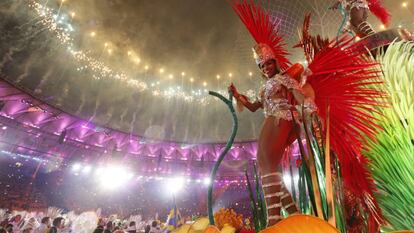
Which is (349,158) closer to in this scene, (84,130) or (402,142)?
(402,142)

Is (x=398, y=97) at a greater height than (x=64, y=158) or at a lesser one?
lesser

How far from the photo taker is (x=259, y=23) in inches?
78.2

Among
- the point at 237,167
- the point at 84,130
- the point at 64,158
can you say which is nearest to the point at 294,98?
the point at 84,130

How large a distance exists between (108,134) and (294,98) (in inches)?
631

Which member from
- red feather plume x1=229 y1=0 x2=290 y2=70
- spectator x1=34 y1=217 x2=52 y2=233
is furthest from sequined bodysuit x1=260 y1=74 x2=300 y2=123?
spectator x1=34 y1=217 x2=52 y2=233

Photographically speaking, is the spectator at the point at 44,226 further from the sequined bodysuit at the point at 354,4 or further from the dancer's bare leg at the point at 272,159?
the sequined bodysuit at the point at 354,4

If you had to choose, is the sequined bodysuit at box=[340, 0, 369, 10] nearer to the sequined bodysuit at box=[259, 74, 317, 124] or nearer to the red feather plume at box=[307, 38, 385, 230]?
the red feather plume at box=[307, 38, 385, 230]

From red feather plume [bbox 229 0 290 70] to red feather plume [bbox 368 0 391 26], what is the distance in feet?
4.66

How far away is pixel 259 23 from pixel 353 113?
101 cm

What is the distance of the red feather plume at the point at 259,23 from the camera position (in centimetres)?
189

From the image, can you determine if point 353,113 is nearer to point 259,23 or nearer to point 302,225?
point 259,23

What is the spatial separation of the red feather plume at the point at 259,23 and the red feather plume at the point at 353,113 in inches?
23.0

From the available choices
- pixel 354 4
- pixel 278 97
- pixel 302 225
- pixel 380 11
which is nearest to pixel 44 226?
pixel 278 97

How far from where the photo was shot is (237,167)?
19.0 m
